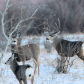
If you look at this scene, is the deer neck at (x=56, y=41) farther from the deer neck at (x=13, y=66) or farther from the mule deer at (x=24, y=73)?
the mule deer at (x=24, y=73)

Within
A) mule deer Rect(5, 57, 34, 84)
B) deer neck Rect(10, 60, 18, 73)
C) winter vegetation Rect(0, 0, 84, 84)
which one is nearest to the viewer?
mule deer Rect(5, 57, 34, 84)

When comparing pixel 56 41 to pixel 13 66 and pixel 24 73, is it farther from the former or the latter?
pixel 24 73

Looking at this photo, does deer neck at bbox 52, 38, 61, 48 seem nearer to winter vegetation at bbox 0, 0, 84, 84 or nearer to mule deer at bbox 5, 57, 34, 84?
winter vegetation at bbox 0, 0, 84, 84

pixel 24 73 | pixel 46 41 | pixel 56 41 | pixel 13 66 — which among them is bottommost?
pixel 46 41

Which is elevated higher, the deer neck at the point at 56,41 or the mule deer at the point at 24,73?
the mule deer at the point at 24,73

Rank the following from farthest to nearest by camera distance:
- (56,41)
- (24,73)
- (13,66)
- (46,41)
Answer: (46,41) < (56,41) < (13,66) < (24,73)

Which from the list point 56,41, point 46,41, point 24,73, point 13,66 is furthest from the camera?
point 46,41

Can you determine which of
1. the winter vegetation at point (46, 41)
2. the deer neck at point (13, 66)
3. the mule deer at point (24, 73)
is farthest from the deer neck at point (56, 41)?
the mule deer at point (24, 73)

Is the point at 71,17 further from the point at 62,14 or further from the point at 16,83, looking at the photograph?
the point at 16,83

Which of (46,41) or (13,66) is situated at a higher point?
(13,66)

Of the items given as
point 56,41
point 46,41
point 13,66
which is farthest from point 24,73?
point 46,41

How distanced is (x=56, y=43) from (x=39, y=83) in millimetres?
2289

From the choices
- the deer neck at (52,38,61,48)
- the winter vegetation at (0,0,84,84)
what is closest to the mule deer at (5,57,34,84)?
the winter vegetation at (0,0,84,84)

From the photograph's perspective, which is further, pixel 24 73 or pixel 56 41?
pixel 56 41
